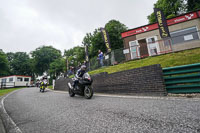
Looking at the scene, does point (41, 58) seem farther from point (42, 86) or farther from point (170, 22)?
point (170, 22)

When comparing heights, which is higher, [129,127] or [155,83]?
[155,83]

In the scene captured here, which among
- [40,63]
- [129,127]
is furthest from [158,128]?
[40,63]

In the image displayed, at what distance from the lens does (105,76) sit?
632 centimetres

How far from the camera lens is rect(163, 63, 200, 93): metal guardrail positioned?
359 centimetres

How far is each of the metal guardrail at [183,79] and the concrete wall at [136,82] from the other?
360 millimetres

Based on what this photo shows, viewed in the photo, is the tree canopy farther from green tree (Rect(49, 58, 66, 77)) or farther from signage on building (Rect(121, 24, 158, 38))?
signage on building (Rect(121, 24, 158, 38))

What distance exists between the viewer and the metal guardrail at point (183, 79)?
3.59 meters

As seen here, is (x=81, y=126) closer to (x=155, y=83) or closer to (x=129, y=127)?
(x=129, y=127)

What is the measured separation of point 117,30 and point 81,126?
2889 centimetres

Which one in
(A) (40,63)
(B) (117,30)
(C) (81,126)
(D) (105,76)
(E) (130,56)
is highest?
(B) (117,30)

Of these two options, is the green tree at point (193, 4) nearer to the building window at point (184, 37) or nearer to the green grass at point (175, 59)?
the building window at point (184, 37)

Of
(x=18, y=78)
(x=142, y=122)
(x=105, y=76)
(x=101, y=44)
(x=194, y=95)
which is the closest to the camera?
(x=142, y=122)

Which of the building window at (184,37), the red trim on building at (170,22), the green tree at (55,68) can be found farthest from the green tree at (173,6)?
the green tree at (55,68)

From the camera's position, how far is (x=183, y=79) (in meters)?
3.84
